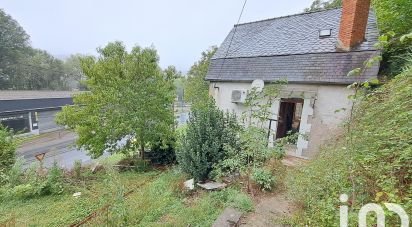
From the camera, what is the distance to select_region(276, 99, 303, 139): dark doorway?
8195mm

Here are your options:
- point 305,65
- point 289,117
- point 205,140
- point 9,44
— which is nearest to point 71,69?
point 9,44

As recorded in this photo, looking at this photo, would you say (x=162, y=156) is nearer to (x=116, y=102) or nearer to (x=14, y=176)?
(x=116, y=102)

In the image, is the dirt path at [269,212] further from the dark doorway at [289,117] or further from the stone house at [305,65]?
the dark doorway at [289,117]

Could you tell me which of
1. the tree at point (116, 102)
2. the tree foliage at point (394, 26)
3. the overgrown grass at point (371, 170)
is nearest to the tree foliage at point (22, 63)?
the tree at point (116, 102)

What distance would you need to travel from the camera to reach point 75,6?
28.5m

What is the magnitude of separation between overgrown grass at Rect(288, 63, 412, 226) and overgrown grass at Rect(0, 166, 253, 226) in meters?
1.67

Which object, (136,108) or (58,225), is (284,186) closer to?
(58,225)

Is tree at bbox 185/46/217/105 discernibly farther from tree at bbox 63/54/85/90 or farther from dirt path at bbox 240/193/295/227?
tree at bbox 63/54/85/90

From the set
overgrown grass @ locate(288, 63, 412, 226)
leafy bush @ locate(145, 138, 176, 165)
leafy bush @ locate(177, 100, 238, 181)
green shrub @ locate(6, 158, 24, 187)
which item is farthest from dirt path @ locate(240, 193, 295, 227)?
green shrub @ locate(6, 158, 24, 187)

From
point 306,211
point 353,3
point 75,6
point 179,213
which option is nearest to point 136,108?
point 179,213

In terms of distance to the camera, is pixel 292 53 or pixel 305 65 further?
pixel 292 53

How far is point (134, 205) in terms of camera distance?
5.52m

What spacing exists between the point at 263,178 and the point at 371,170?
9.63 ft

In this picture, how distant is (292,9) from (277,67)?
8.95 metres
